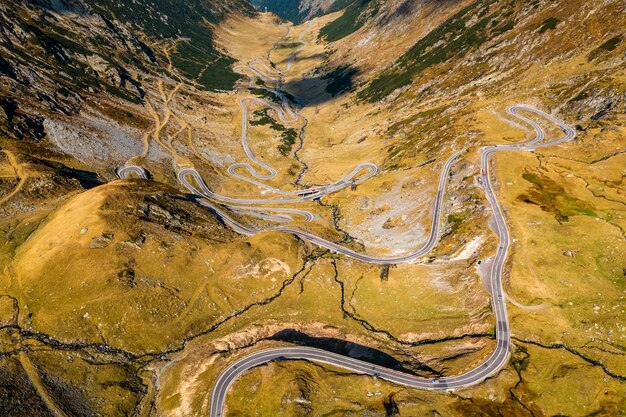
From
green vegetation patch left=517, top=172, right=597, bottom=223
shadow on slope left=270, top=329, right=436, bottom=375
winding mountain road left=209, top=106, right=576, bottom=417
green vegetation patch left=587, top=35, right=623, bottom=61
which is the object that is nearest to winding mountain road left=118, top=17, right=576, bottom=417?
winding mountain road left=209, top=106, right=576, bottom=417

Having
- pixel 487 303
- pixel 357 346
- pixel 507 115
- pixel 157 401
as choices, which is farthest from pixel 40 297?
pixel 507 115

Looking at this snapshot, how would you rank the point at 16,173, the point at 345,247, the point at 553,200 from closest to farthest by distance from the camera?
the point at 553,200 → the point at 16,173 → the point at 345,247

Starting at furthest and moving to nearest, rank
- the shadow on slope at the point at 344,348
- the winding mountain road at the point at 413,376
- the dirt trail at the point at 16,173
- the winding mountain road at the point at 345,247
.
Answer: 1. the dirt trail at the point at 16,173
2. the shadow on slope at the point at 344,348
3. the winding mountain road at the point at 345,247
4. the winding mountain road at the point at 413,376

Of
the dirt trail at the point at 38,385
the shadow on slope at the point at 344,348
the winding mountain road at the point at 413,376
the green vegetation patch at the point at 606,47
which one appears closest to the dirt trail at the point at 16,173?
the dirt trail at the point at 38,385

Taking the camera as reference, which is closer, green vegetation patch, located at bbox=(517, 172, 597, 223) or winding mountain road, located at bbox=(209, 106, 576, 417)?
winding mountain road, located at bbox=(209, 106, 576, 417)

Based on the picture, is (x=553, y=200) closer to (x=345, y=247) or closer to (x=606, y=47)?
(x=345, y=247)

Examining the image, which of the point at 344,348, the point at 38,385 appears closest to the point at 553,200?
the point at 344,348

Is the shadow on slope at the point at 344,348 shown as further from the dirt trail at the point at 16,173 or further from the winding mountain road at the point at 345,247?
the dirt trail at the point at 16,173

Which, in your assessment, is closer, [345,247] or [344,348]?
[344,348]

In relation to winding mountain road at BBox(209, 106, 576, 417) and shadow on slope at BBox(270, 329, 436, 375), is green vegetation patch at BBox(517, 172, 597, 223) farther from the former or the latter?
shadow on slope at BBox(270, 329, 436, 375)

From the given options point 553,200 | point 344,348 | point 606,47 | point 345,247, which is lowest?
point 344,348

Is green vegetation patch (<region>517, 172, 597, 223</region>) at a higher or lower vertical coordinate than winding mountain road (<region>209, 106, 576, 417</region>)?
higher
